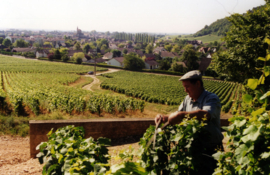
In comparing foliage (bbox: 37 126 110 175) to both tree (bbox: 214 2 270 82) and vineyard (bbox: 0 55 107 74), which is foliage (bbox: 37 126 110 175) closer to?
tree (bbox: 214 2 270 82)

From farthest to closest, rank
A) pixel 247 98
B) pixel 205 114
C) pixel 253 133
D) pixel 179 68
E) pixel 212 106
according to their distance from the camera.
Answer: pixel 179 68 < pixel 212 106 < pixel 205 114 < pixel 247 98 < pixel 253 133

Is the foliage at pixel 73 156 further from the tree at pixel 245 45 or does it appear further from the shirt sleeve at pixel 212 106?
the tree at pixel 245 45

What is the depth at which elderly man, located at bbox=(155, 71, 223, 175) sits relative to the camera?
102 inches

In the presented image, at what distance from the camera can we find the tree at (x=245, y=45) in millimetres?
13625

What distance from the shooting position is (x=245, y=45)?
45.8 feet

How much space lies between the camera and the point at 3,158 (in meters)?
6.24

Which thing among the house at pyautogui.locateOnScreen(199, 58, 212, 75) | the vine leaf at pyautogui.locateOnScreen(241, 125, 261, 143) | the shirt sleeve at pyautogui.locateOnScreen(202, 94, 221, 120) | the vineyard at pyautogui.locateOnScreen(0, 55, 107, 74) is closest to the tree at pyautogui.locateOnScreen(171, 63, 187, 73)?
the house at pyautogui.locateOnScreen(199, 58, 212, 75)

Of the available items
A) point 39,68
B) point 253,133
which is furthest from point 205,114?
point 39,68

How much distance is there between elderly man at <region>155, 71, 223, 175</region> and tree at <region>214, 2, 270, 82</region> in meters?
12.1

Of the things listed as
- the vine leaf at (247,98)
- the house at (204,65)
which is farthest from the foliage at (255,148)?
the house at (204,65)

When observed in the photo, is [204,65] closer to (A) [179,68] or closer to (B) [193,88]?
(A) [179,68]

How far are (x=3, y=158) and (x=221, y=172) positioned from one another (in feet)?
22.5

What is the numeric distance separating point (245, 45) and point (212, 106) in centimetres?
1351

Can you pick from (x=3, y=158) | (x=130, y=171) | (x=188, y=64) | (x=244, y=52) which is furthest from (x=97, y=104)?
(x=188, y=64)
